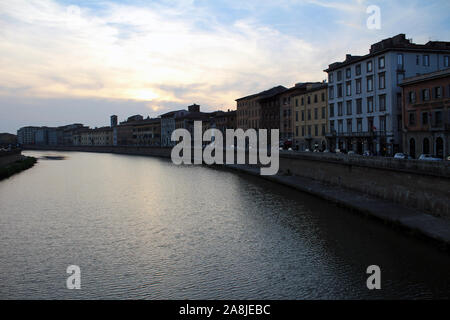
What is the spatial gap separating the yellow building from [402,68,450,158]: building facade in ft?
72.6

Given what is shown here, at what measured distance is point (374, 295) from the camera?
15773mm

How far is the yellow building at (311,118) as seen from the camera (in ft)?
247

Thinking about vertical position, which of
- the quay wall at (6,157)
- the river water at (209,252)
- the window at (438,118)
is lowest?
the river water at (209,252)

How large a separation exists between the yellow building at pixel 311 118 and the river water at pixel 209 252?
39.4 metres

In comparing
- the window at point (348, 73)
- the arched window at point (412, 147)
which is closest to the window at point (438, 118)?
the arched window at point (412, 147)

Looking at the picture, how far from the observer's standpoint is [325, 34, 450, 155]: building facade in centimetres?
5662

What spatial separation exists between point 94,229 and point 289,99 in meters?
69.5

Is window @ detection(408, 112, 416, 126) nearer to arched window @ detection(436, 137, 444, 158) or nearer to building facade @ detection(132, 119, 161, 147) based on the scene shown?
arched window @ detection(436, 137, 444, 158)

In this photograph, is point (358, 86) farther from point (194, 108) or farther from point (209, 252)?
point (194, 108)

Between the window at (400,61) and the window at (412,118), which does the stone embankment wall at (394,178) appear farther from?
the window at (400,61)

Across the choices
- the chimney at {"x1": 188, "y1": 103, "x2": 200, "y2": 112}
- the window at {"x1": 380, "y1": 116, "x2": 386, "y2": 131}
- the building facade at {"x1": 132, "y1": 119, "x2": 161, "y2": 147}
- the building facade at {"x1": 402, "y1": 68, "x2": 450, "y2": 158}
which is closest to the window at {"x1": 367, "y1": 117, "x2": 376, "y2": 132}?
the window at {"x1": 380, "y1": 116, "x2": 386, "y2": 131}

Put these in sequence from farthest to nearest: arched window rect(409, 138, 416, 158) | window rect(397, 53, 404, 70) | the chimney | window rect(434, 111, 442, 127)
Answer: the chimney, window rect(397, 53, 404, 70), arched window rect(409, 138, 416, 158), window rect(434, 111, 442, 127)

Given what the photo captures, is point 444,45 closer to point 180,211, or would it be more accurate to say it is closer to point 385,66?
point 385,66
